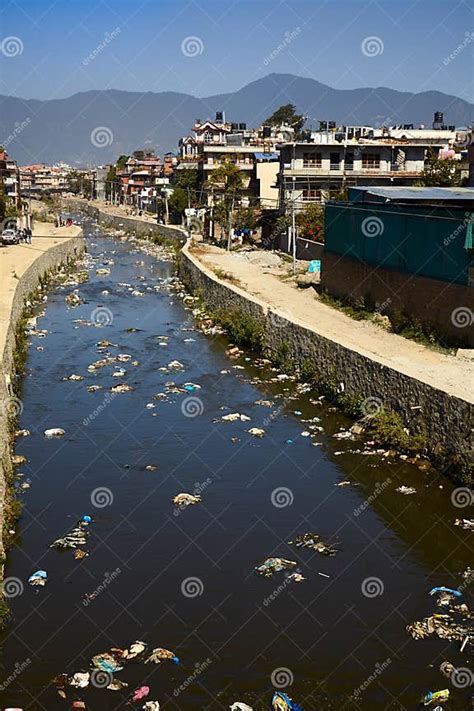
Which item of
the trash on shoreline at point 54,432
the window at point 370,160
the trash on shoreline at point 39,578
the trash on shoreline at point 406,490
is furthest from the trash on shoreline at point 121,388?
the window at point 370,160

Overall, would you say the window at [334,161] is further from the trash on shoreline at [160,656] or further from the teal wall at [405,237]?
the trash on shoreline at [160,656]

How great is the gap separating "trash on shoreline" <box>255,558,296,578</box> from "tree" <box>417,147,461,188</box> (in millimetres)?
27406

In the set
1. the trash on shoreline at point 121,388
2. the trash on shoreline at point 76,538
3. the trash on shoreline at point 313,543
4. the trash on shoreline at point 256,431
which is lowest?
the trash on shoreline at point 121,388

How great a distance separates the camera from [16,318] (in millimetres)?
21609

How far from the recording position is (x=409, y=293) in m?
18.0

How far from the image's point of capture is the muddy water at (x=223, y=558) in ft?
25.2

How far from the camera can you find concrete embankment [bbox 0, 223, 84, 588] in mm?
12297

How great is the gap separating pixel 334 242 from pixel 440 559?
14217 mm

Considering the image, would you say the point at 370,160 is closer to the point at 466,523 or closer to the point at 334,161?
the point at 334,161

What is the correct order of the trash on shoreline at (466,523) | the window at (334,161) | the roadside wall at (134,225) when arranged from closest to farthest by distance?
the trash on shoreline at (466,523) < the window at (334,161) < the roadside wall at (134,225)

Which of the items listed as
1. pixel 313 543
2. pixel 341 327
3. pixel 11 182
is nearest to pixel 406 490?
pixel 313 543

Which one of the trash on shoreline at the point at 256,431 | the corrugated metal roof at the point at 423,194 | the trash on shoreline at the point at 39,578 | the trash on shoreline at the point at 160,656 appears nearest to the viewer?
the trash on shoreline at the point at 160,656

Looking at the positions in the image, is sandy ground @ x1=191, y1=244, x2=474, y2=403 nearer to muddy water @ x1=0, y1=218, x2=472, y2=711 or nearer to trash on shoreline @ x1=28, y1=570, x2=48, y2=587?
muddy water @ x1=0, y1=218, x2=472, y2=711

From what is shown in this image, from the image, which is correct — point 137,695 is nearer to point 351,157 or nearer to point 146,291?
point 146,291
